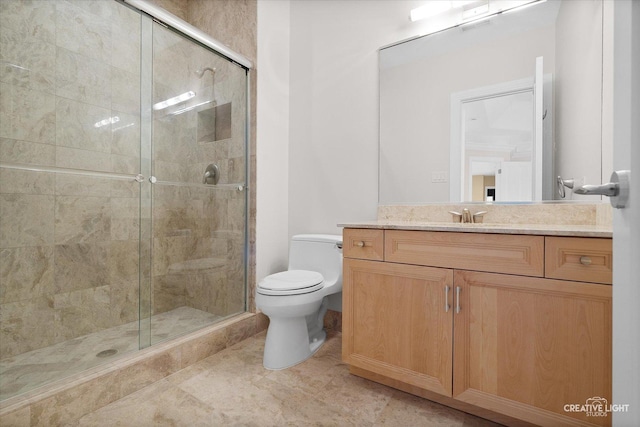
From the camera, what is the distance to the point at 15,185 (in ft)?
4.97

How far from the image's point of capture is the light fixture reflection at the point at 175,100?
1.83m

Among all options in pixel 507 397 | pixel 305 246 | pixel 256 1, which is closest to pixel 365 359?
pixel 507 397

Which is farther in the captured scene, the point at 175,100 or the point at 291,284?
the point at 175,100

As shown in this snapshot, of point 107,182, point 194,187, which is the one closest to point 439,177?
point 194,187

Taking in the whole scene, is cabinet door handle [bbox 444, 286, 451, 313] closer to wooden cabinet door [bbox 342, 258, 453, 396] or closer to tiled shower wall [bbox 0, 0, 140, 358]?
wooden cabinet door [bbox 342, 258, 453, 396]

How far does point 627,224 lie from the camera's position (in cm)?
45

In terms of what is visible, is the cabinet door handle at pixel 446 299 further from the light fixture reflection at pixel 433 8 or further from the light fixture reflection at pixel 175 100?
the light fixture reflection at pixel 175 100

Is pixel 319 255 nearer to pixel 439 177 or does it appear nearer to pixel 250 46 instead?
pixel 439 177

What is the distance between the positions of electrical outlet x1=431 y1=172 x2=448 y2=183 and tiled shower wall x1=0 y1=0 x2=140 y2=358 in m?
1.77

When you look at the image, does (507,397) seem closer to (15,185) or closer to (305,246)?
(305,246)

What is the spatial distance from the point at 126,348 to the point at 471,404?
1710 millimetres

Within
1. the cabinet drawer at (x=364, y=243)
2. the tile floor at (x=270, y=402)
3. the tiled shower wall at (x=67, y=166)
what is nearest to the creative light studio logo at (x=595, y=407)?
the tile floor at (x=270, y=402)

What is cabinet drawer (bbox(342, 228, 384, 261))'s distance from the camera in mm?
1460

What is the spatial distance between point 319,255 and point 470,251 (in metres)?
1.06
